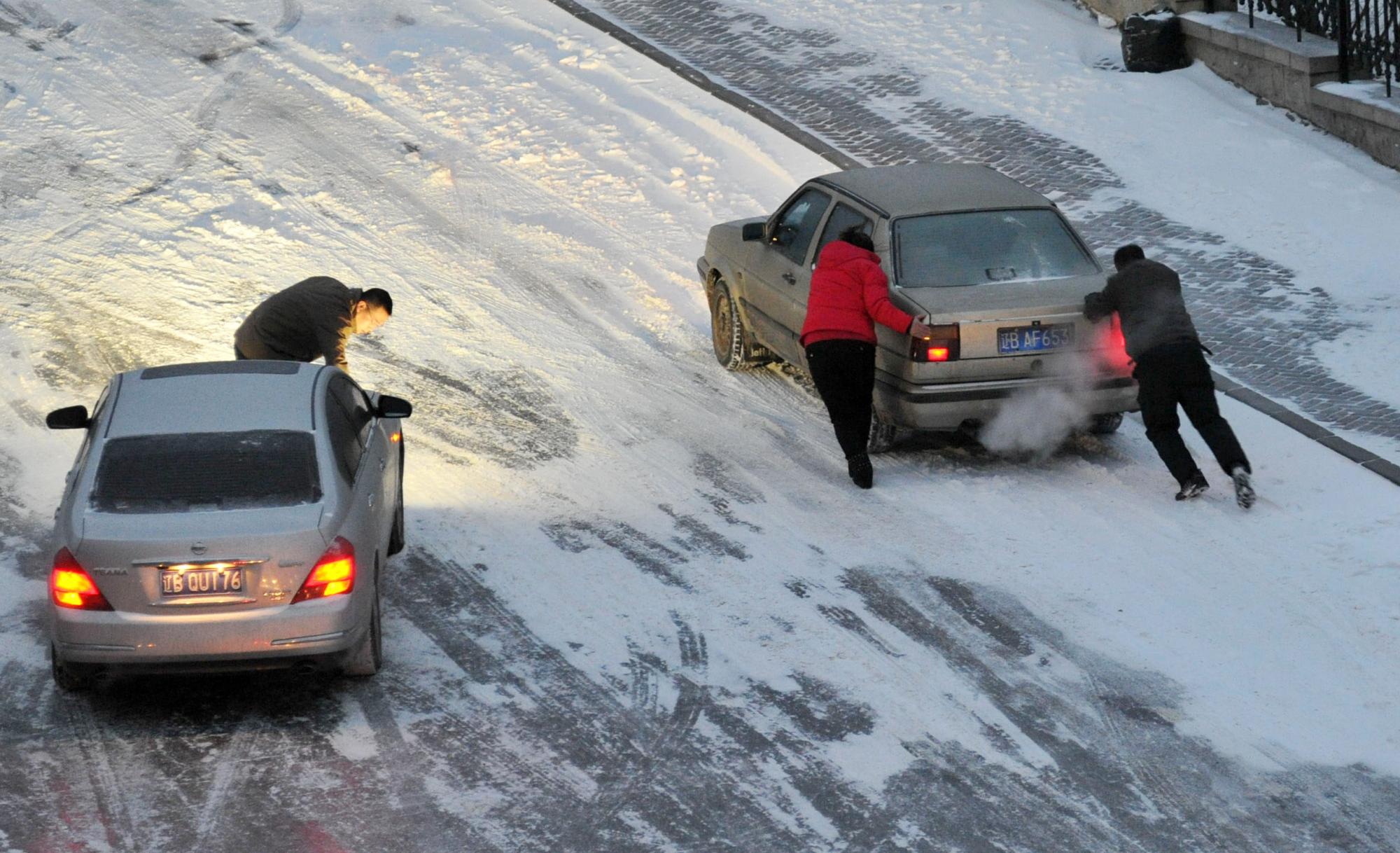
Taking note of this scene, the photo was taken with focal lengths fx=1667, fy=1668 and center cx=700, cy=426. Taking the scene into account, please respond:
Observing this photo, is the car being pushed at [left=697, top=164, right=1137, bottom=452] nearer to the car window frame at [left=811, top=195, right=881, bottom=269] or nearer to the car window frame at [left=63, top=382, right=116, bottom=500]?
the car window frame at [left=811, top=195, right=881, bottom=269]

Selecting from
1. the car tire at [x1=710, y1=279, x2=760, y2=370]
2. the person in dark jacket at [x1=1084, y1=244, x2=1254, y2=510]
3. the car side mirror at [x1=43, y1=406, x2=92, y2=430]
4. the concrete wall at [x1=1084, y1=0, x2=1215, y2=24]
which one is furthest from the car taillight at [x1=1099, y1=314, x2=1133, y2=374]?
the concrete wall at [x1=1084, y1=0, x2=1215, y2=24]

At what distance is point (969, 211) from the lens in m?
11.1

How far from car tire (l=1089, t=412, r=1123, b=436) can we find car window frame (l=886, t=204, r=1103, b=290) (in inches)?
38.5

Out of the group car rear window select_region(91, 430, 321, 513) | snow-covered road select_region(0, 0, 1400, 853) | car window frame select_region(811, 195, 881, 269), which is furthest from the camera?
car window frame select_region(811, 195, 881, 269)

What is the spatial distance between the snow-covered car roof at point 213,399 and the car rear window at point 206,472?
0.09 meters

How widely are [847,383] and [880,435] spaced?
0.70 m

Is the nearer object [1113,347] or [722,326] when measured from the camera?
[1113,347]

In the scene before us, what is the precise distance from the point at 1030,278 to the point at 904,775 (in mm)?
4565

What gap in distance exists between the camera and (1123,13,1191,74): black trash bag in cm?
1853

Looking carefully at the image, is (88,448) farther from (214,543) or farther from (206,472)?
(214,543)

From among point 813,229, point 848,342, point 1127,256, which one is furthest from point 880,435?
point 1127,256

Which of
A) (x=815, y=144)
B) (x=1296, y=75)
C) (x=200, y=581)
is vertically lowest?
(x=815, y=144)

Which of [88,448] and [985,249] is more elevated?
[88,448]

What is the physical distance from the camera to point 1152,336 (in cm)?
993
